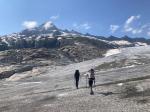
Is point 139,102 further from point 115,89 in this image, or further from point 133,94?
point 115,89

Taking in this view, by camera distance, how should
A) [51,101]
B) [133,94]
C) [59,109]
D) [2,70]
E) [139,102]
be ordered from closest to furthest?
[139,102], [59,109], [133,94], [51,101], [2,70]

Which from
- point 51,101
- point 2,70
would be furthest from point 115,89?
point 2,70

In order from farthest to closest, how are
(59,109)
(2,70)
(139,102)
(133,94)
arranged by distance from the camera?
(2,70) < (133,94) < (59,109) < (139,102)

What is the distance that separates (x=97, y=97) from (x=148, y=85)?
7911mm

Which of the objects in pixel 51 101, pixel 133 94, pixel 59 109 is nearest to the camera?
pixel 59 109

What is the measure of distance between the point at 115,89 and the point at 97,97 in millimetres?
5609

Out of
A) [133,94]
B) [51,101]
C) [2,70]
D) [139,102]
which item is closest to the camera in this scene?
[139,102]

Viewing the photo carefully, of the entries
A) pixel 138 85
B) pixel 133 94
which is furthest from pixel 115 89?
pixel 133 94

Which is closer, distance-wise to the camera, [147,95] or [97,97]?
[147,95]

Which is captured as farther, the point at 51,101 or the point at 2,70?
the point at 2,70

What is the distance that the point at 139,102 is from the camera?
3353cm

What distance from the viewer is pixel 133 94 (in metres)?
38.8

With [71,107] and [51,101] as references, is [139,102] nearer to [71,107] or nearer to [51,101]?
[71,107]

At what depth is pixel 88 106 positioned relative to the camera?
3503 centimetres
